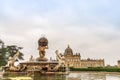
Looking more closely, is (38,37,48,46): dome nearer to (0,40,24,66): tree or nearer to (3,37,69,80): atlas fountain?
(3,37,69,80): atlas fountain

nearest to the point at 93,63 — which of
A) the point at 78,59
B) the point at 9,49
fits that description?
the point at 78,59

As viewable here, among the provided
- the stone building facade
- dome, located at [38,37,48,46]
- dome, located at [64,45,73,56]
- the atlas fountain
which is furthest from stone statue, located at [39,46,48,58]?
the stone building facade

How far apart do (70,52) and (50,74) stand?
309 feet

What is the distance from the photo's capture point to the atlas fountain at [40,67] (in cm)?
2250

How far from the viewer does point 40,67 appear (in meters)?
23.1

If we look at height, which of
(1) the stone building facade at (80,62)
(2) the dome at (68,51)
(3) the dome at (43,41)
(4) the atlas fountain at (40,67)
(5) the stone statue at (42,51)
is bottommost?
(4) the atlas fountain at (40,67)

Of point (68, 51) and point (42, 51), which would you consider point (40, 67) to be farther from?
point (68, 51)

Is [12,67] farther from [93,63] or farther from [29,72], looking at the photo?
[93,63]

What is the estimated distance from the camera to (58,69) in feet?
76.2

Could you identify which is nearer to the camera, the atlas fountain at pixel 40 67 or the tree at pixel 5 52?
the atlas fountain at pixel 40 67

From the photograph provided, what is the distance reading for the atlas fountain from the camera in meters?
22.5

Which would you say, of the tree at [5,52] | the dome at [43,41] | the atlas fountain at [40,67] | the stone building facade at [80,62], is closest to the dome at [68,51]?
the stone building facade at [80,62]

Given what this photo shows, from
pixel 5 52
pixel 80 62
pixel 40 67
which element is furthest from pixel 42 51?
pixel 80 62

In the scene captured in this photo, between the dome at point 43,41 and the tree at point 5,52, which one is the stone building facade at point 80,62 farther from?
the dome at point 43,41
